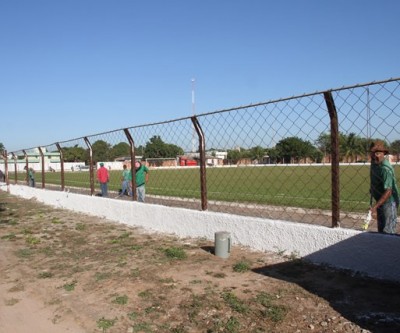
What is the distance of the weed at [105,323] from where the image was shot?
392 cm

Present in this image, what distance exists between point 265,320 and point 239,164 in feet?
13.3

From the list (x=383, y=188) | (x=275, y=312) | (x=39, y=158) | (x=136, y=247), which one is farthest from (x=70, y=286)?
(x=39, y=158)

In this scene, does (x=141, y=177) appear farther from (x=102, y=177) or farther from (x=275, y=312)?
(x=275, y=312)

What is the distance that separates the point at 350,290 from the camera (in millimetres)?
4512

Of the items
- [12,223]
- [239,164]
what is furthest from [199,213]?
[12,223]

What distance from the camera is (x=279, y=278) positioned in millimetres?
5031

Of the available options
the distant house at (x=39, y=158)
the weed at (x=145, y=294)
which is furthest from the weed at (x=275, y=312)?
the distant house at (x=39, y=158)

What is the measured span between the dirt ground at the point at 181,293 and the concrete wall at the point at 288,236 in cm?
17

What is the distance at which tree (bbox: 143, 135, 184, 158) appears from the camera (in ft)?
27.0

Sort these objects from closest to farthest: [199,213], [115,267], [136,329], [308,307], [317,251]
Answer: [136,329], [308,307], [317,251], [115,267], [199,213]

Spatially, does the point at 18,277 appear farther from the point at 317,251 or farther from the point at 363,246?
the point at 363,246

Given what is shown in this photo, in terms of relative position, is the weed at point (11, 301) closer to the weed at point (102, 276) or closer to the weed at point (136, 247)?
the weed at point (102, 276)

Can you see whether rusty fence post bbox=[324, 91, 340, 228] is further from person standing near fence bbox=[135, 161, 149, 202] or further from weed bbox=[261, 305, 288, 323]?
person standing near fence bbox=[135, 161, 149, 202]

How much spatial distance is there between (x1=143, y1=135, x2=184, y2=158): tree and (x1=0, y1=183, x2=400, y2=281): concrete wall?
45.8 inches
